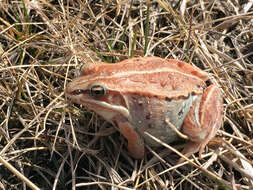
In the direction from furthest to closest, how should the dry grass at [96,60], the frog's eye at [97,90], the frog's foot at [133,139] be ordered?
the dry grass at [96,60], the frog's foot at [133,139], the frog's eye at [97,90]

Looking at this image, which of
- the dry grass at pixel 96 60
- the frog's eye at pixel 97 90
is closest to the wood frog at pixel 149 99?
the frog's eye at pixel 97 90

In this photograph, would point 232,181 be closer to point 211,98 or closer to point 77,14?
point 211,98

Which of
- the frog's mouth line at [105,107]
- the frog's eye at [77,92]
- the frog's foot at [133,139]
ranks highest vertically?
the frog's eye at [77,92]

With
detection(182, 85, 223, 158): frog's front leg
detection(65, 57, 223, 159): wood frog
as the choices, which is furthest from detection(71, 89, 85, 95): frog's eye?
detection(182, 85, 223, 158): frog's front leg

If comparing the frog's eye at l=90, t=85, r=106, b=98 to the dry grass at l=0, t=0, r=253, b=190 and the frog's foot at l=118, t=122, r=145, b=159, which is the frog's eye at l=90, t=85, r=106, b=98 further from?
the dry grass at l=0, t=0, r=253, b=190

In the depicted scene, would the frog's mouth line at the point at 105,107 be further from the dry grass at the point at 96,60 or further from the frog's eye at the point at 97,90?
the dry grass at the point at 96,60

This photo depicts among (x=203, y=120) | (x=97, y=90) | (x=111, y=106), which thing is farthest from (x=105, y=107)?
(x=203, y=120)
